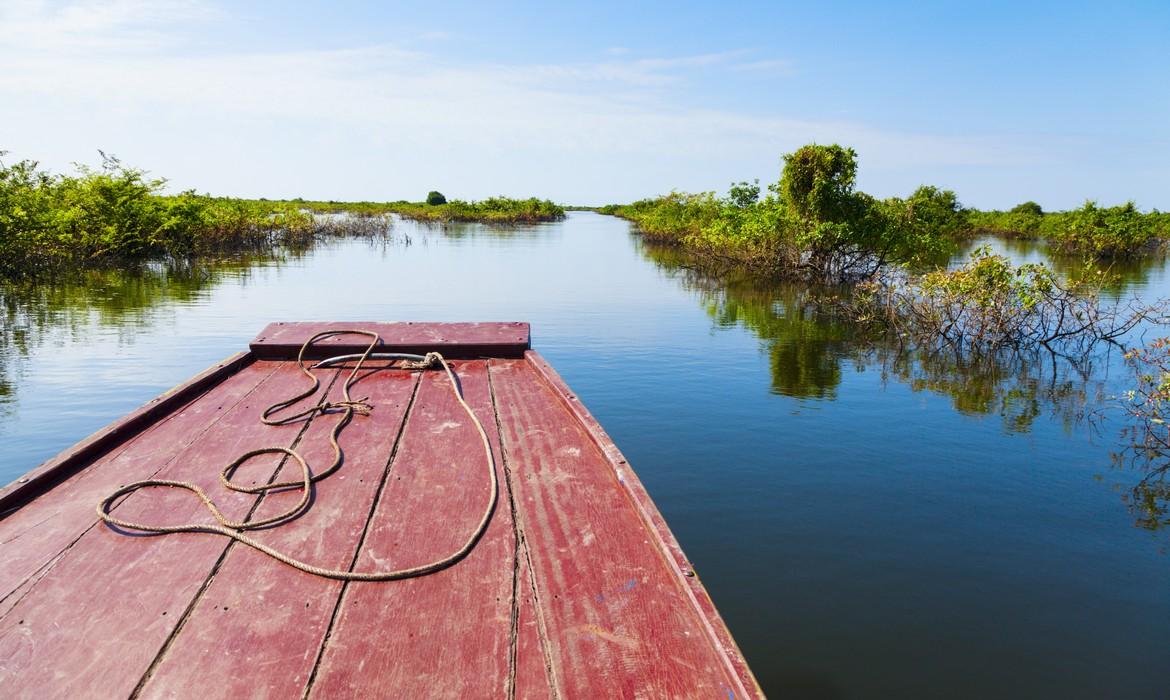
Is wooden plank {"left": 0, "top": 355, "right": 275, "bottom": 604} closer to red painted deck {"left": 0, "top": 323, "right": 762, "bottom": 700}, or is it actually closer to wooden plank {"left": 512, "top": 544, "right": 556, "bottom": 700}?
red painted deck {"left": 0, "top": 323, "right": 762, "bottom": 700}

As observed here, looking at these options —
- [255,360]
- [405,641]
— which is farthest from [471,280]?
[405,641]

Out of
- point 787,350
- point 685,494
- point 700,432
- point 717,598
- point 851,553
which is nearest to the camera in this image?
point 717,598

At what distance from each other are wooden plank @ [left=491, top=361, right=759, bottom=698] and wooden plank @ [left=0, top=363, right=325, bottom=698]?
1093 millimetres

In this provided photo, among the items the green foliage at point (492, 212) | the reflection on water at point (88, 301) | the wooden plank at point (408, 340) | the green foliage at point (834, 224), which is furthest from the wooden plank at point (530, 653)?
the green foliage at point (492, 212)

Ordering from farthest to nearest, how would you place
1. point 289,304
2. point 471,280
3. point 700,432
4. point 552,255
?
1. point 552,255
2. point 471,280
3. point 289,304
4. point 700,432

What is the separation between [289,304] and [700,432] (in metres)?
11.3

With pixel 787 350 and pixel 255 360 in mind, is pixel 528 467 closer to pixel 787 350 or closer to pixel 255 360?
pixel 255 360

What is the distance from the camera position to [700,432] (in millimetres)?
7266

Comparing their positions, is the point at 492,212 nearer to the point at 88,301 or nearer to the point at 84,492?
the point at 88,301

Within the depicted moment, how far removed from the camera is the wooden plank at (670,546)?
5.65 ft

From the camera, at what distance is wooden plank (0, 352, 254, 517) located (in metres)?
2.65

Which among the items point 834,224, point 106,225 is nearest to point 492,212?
point 106,225

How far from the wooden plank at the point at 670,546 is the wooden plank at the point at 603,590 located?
0.02 metres

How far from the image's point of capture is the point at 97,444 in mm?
3129
